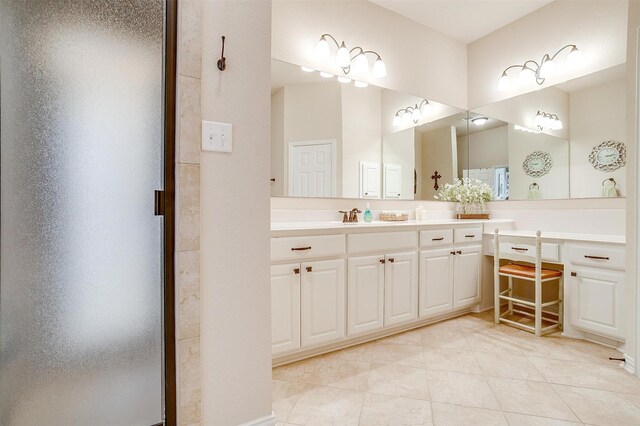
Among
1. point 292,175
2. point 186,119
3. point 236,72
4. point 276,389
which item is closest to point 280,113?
point 292,175

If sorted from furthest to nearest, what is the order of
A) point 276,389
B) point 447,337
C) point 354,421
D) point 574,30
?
1. point 574,30
2. point 447,337
3. point 276,389
4. point 354,421

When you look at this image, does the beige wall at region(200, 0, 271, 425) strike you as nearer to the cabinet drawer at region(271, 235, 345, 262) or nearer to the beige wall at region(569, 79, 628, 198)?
the cabinet drawer at region(271, 235, 345, 262)

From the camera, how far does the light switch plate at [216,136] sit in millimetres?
1167

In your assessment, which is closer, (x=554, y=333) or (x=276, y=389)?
(x=276, y=389)

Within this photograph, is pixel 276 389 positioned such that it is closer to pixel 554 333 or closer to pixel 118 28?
pixel 118 28

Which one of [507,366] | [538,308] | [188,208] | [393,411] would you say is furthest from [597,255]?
[188,208]

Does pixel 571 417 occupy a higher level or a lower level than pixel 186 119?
lower

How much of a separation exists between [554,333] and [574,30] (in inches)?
105

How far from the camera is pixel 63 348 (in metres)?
1.05

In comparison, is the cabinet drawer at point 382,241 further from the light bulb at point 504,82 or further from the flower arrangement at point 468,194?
the light bulb at point 504,82

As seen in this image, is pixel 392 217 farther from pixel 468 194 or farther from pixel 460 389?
pixel 460 389

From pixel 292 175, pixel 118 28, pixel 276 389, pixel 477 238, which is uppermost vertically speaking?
pixel 118 28

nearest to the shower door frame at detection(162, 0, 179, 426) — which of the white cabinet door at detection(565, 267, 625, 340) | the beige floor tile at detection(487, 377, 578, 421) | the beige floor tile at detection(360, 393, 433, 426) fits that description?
the beige floor tile at detection(360, 393, 433, 426)

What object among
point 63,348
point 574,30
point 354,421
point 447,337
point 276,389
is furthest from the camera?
point 574,30
